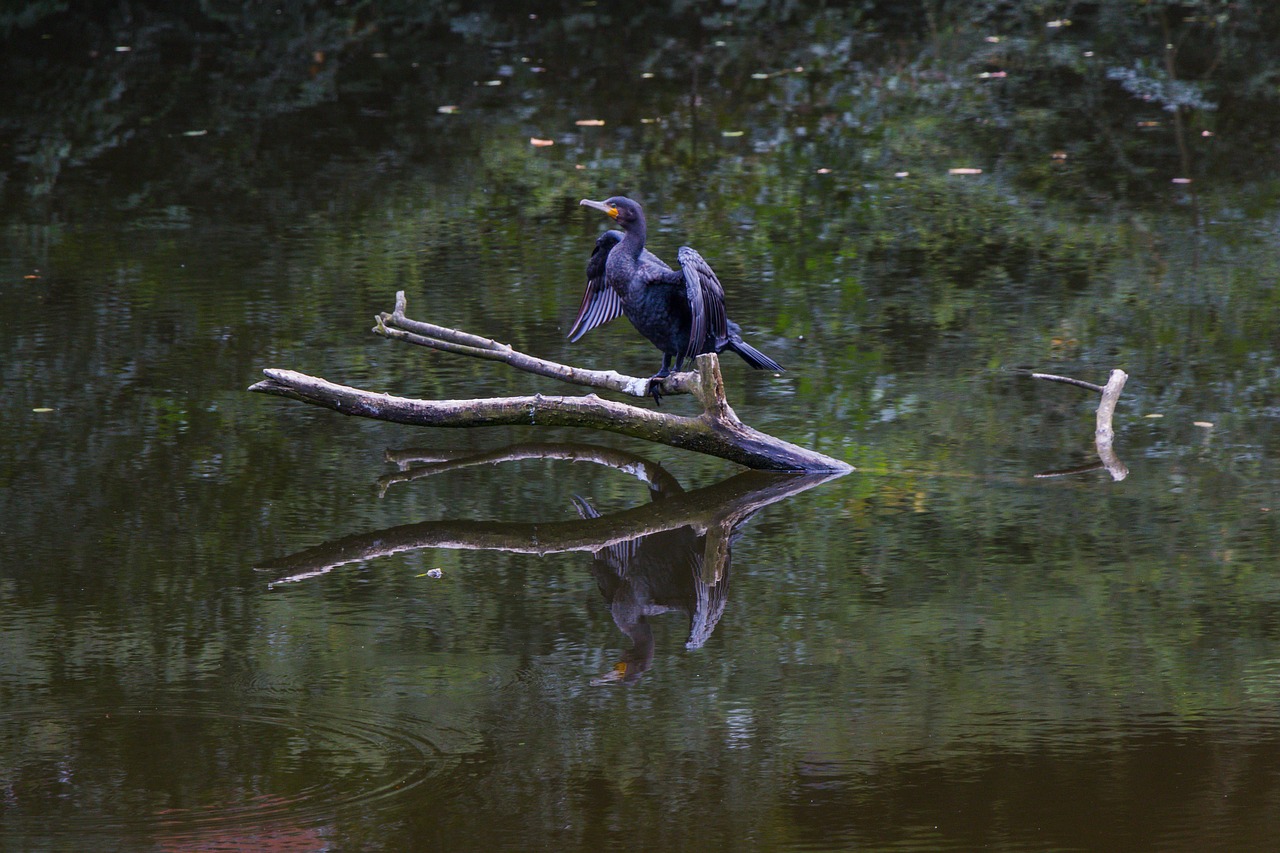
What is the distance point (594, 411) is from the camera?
19.2 ft

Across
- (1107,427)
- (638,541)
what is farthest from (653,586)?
(1107,427)

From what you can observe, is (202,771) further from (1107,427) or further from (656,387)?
(1107,427)

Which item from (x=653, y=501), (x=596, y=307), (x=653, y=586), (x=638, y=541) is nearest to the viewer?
(x=653, y=586)

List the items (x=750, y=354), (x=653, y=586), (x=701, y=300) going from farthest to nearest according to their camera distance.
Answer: (x=750, y=354)
(x=701, y=300)
(x=653, y=586)

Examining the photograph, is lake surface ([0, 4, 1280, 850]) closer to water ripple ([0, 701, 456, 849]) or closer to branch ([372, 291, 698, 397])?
water ripple ([0, 701, 456, 849])

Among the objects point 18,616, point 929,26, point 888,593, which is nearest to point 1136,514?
point 888,593

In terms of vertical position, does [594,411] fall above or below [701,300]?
below

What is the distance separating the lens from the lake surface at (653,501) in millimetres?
3713

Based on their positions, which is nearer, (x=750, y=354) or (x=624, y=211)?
(x=624, y=211)

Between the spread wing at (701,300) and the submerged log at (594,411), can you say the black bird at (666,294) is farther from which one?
the submerged log at (594,411)

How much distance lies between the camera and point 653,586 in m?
4.93

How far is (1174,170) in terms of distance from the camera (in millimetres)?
10188

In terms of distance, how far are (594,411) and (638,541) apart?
0.74 meters

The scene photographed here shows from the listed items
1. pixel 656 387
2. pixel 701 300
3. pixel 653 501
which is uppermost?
pixel 701 300
